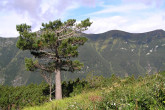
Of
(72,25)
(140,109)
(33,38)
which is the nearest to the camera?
(140,109)

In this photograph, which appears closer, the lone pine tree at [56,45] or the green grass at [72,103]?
the green grass at [72,103]

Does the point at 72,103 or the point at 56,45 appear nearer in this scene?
the point at 72,103

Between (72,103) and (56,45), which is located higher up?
(56,45)

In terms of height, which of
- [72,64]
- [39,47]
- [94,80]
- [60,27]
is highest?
[60,27]

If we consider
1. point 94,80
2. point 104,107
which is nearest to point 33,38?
point 94,80

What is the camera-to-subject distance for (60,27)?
20.9 meters

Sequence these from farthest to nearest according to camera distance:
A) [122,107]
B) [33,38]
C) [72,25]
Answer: [72,25] → [33,38] → [122,107]

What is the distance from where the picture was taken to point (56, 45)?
2059cm

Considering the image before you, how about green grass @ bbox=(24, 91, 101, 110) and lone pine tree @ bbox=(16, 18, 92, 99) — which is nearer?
green grass @ bbox=(24, 91, 101, 110)

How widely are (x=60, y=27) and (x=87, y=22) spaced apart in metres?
3.08

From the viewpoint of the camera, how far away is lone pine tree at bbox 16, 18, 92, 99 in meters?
19.6

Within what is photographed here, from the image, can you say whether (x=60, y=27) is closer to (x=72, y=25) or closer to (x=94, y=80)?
(x=72, y=25)

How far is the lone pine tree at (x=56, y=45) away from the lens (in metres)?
19.6

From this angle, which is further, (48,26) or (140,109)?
(48,26)
